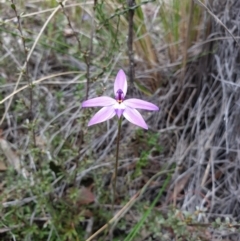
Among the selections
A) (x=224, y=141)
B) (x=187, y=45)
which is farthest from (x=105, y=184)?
(x=187, y=45)

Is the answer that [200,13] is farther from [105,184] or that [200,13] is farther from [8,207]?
[8,207]

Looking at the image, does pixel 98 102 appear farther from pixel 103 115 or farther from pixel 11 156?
pixel 11 156

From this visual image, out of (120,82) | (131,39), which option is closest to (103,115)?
(120,82)

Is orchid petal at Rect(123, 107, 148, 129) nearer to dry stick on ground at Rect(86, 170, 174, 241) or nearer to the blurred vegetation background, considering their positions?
the blurred vegetation background

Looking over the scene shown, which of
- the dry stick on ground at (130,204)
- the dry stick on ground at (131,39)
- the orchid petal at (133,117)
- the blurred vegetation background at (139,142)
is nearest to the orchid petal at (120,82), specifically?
the orchid petal at (133,117)

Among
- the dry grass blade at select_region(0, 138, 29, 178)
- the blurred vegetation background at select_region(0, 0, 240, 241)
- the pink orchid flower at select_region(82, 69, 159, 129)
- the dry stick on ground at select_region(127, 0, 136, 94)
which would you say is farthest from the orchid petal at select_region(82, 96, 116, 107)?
the dry grass blade at select_region(0, 138, 29, 178)
